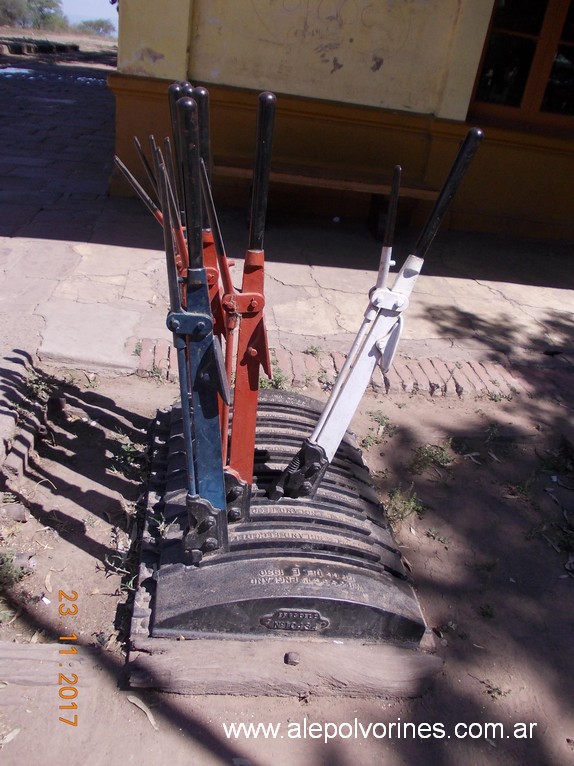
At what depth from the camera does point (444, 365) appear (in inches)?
151

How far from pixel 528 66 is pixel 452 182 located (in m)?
5.33

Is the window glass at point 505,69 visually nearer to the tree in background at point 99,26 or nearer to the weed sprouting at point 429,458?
the weed sprouting at point 429,458

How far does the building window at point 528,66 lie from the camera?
233 inches

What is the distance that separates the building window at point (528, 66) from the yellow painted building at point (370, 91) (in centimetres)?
1

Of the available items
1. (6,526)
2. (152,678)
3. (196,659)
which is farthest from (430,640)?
(6,526)

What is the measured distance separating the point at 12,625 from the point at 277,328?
7.91 feet

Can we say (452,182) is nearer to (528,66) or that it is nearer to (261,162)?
(261,162)

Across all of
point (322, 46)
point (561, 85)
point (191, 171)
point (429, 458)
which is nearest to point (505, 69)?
point (561, 85)

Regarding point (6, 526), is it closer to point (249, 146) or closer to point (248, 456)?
point (248, 456)

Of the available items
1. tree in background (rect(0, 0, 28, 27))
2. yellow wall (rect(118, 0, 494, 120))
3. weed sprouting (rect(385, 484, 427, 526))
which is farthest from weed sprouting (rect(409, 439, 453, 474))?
tree in background (rect(0, 0, 28, 27))

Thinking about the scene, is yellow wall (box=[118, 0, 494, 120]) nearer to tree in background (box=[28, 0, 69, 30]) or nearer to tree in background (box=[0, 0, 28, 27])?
tree in background (box=[0, 0, 28, 27])

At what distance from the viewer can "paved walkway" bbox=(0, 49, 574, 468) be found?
141 inches

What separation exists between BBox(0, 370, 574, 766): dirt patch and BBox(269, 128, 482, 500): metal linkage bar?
25.3 inches
